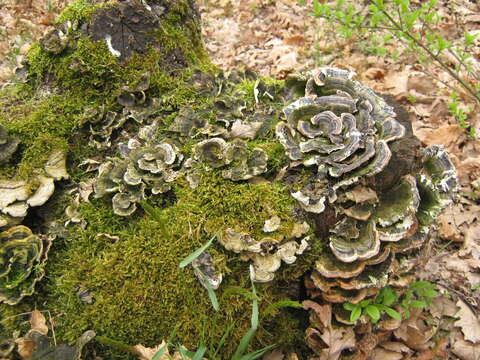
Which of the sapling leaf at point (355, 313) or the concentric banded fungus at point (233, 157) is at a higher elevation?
the concentric banded fungus at point (233, 157)

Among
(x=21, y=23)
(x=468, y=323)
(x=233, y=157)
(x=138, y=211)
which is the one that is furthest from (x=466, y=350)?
(x=21, y=23)

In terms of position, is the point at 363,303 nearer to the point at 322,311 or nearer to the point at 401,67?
the point at 322,311

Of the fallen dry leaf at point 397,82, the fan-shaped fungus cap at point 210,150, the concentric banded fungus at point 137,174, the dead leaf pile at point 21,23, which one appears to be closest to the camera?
the concentric banded fungus at point 137,174

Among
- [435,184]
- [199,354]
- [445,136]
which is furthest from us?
[445,136]

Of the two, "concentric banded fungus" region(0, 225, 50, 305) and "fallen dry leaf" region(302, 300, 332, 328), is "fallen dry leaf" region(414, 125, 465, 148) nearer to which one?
"fallen dry leaf" region(302, 300, 332, 328)

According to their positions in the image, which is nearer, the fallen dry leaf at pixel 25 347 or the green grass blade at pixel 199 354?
the green grass blade at pixel 199 354

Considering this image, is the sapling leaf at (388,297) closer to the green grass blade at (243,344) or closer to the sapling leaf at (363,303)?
the sapling leaf at (363,303)

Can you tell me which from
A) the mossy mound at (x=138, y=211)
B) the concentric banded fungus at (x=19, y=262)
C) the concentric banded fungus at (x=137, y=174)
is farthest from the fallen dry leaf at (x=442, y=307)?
the concentric banded fungus at (x=19, y=262)
